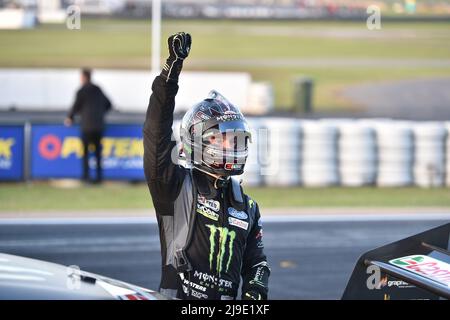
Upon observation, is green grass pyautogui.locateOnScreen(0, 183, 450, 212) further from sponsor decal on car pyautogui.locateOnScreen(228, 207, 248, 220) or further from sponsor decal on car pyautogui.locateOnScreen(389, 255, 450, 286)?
sponsor decal on car pyautogui.locateOnScreen(389, 255, 450, 286)

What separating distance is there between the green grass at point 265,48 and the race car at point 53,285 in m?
28.5

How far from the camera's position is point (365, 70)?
44.2 m

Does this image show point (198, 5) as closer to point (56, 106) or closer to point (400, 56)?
point (400, 56)

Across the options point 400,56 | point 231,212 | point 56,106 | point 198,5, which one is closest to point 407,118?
point 56,106

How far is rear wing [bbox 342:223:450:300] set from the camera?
4.41 meters

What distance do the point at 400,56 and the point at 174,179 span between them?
46.7 m

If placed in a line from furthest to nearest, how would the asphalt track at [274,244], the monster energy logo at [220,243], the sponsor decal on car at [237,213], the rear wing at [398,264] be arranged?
the asphalt track at [274,244], the sponsor decal on car at [237,213], the monster energy logo at [220,243], the rear wing at [398,264]

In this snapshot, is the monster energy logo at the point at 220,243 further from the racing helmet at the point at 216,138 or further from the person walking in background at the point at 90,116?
the person walking in background at the point at 90,116

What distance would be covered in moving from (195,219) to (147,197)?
10717mm

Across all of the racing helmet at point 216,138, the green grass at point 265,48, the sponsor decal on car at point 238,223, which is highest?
the racing helmet at point 216,138

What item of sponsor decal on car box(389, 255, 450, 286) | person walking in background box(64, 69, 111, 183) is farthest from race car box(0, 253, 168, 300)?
person walking in background box(64, 69, 111, 183)

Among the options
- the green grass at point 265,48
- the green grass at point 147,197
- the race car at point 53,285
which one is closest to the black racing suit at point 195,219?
the race car at point 53,285

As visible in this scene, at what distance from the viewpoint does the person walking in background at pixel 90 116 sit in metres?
15.7

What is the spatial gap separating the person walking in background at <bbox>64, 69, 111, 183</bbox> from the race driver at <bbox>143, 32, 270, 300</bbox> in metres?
11.0
